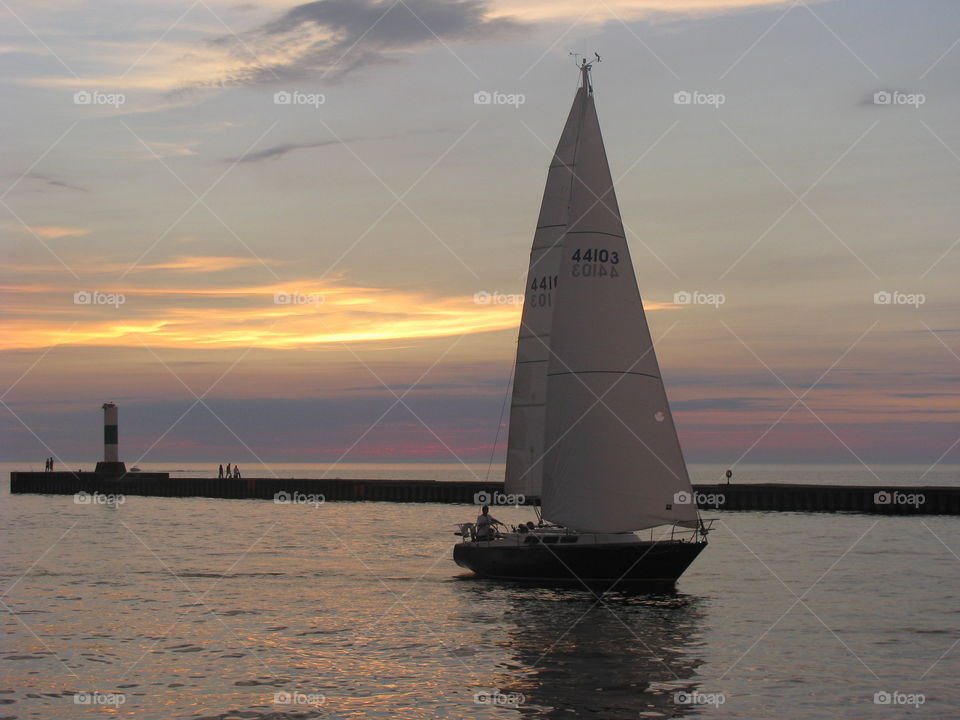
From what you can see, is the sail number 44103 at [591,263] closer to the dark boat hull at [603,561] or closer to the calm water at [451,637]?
the dark boat hull at [603,561]

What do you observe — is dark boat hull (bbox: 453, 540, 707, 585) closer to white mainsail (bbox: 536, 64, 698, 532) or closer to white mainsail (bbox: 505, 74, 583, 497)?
white mainsail (bbox: 536, 64, 698, 532)

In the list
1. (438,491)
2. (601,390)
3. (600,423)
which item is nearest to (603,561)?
(600,423)

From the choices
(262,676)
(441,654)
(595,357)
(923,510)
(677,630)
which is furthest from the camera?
(923,510)

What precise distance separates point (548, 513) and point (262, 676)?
13483mm

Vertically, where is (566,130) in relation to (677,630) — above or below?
above

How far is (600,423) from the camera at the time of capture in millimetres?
37094

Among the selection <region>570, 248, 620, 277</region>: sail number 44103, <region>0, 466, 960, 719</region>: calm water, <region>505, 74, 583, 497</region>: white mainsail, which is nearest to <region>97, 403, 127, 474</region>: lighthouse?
<region>0, 466, 960, 719</region>: calm water

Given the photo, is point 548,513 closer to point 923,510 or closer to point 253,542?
point 253,542

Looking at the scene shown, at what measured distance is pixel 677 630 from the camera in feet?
107

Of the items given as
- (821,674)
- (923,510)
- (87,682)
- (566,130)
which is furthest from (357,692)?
(923,510)

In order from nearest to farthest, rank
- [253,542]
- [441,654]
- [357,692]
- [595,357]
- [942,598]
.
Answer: [357,692], [441,654], [595,357], [942,598], [253,542]

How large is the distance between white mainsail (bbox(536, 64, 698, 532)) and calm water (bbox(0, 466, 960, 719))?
3.55 meters

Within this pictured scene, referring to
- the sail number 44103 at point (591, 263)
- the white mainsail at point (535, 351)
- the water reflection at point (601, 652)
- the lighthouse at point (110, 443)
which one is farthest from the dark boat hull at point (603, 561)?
the lighthouse at point (110, 443)

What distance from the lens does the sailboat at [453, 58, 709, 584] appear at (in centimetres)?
3681
